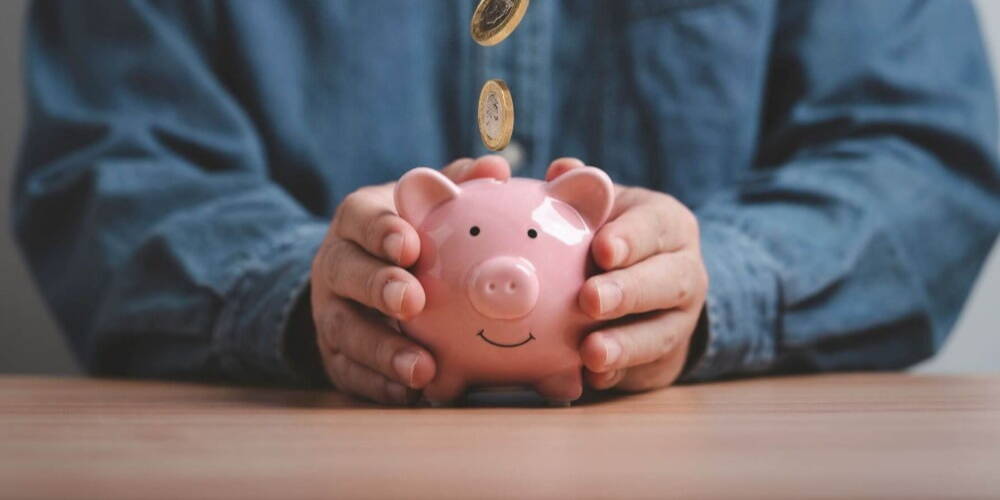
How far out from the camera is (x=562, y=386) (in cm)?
67

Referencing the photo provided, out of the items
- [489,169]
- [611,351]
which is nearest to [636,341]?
[611,351]

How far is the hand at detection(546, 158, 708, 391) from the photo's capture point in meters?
0.65

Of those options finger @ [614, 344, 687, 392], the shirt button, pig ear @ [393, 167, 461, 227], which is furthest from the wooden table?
the shirt button

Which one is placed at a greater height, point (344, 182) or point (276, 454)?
point (276, 454)

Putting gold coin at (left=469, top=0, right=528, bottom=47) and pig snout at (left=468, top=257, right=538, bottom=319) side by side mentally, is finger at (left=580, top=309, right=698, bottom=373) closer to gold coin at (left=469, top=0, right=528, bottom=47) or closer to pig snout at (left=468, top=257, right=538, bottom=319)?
pig snout at (left=468, top=257, right=538, bottom=319)

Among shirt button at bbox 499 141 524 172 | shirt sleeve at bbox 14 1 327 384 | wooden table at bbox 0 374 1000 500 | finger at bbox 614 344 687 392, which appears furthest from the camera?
shirt button at bbox 499 141 524 172

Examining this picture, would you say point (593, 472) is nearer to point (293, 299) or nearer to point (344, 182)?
point (293, 299)

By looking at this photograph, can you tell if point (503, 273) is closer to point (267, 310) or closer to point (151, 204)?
point (267, 310)

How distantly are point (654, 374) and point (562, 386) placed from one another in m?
0.11

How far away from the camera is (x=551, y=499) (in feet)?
1.36

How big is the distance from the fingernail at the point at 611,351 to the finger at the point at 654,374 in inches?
3.1

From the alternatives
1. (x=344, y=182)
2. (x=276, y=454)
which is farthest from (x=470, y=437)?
(x=344, y=182)

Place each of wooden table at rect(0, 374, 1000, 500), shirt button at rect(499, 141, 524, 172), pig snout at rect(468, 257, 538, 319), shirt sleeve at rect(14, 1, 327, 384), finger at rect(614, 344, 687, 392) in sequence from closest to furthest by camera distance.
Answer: wooden table at rect(0, 374, 1000, 500)
pig snout at rect(468, 257, 538, 319)
finger at rect(614, 344, 687, 392)
shirt sleeve at rect(14, 1, 327, 384)
shirt button at rect(499, 141, 524, 172)

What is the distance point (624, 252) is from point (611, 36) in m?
0.53
